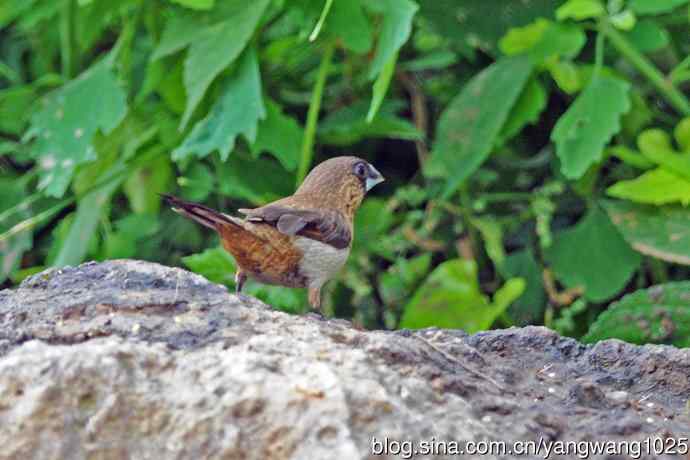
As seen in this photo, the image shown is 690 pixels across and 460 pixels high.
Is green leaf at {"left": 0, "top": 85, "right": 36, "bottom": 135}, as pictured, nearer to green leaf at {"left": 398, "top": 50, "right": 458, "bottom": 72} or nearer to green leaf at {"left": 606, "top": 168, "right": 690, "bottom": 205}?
green leaf at {"left": 398, "top": 50, "right": 458, "bottom": 72}

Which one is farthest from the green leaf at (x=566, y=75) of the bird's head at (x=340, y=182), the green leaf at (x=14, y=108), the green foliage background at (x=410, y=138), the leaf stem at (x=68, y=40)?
the green leaf at (x=14, y=108)

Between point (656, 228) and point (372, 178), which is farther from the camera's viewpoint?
point (656, 228)

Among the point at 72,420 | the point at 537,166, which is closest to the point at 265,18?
the point at 537,166

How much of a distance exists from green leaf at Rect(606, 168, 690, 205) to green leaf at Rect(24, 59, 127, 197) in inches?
57.2

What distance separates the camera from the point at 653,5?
11.2 ft

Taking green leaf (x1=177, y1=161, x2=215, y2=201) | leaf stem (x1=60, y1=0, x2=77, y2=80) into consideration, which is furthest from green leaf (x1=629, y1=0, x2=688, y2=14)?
leaf stem (x1=60, y1=0, x2=77, y2=80)

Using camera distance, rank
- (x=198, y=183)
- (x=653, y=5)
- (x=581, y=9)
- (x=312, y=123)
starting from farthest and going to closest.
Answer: (x=198, y=183)
(x=312, y=123)
(x=653, y=5)
(x=581, y=9)

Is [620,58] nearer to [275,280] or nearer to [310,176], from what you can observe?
[310,176]

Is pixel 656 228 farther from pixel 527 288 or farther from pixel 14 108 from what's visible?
pixel 14 108

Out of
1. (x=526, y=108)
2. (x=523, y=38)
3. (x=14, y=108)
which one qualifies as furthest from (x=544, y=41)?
(x=14, y=108)

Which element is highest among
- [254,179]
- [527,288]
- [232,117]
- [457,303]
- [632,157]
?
[232,117]

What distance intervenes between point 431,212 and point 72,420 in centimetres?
221

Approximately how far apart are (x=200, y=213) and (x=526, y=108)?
4.67 feet

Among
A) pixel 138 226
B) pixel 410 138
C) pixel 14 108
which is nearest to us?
pixel 410 138
